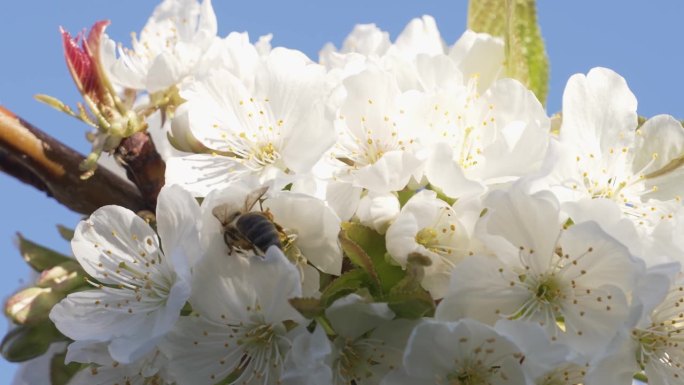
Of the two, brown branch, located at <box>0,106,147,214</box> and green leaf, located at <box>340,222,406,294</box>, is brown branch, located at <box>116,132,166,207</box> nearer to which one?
brown branch, located at <box>0,106,147,214</box>

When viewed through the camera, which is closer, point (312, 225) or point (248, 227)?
point (248, 227)

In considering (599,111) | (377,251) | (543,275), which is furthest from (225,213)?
(599,111)

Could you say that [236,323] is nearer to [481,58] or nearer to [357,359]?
[357,359]

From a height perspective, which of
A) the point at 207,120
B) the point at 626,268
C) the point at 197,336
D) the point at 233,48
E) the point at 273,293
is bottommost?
the point at 197,336

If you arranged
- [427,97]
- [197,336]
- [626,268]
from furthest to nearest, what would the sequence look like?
[427,97] → [197,336] → [626,268]

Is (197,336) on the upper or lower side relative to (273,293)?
lower

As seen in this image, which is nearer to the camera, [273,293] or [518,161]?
[273,293]

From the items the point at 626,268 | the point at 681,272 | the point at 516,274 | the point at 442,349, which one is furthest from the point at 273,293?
the point at 681,272

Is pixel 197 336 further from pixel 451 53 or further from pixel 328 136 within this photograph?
pixel 451 53
